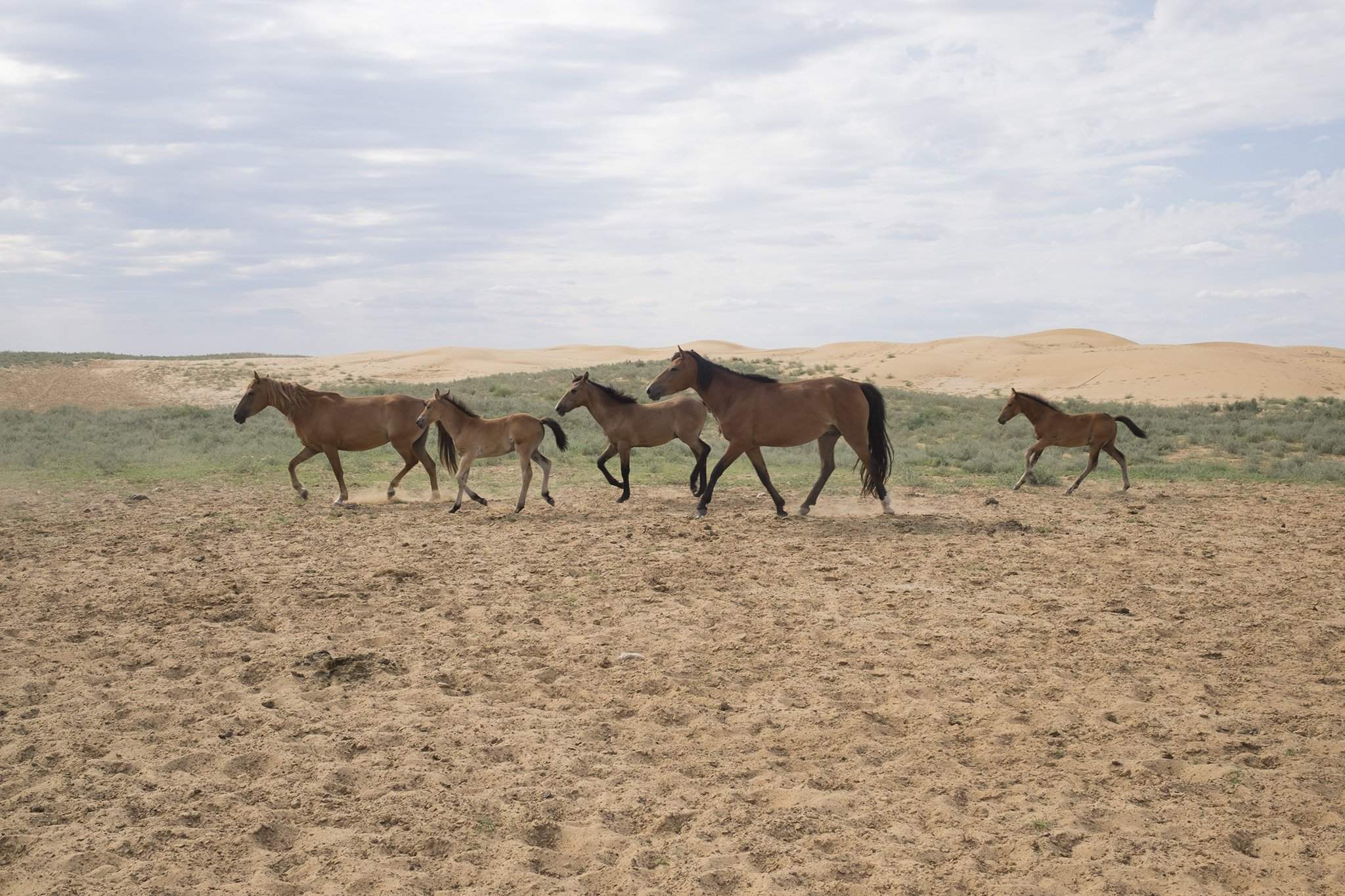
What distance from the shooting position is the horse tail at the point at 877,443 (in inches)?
503

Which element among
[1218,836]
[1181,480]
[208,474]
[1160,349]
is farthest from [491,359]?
[1218,836]

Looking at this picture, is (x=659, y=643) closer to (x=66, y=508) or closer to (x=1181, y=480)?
(x=66, y=508)

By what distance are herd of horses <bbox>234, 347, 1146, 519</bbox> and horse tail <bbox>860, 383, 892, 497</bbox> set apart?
0.6 inches

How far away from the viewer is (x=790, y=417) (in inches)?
505

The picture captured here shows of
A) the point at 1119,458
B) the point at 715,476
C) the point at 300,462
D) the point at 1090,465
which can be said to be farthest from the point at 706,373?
the point at 1119,458

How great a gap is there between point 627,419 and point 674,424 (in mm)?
730

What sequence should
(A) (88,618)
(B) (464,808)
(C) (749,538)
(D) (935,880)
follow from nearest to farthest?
(D) (935,880), (B) (464,808), (A) (88,618), (C) (749,538)

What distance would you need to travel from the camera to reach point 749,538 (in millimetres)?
11203

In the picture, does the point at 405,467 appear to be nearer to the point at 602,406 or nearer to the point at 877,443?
the point at 602,406

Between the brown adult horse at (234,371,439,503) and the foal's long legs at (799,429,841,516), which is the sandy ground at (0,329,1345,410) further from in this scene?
the foal's long legs at (799,429,841,516)

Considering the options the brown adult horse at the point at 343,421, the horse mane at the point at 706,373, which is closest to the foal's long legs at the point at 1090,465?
the horse mane at the point at 706,373

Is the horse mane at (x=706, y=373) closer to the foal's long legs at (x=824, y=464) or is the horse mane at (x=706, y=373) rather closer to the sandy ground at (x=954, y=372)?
the foal's long legs at (x=824, y=464)

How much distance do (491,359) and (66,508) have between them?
63.6 meters

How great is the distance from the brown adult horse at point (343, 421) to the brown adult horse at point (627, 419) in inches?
90.6
